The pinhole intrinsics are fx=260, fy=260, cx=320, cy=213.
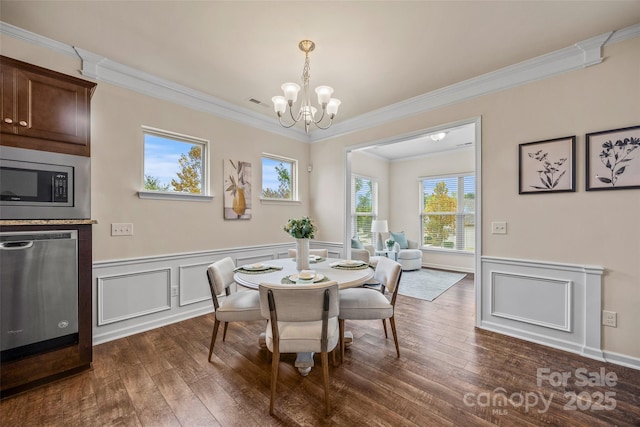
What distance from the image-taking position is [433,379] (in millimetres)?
2008

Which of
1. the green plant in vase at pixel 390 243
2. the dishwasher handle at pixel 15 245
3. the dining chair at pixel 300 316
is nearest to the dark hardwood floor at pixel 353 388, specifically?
the dining chair at pixel 300 316

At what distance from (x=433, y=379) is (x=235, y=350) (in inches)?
68.1

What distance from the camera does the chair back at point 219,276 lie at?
7.42ft

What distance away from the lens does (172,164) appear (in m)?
3.20

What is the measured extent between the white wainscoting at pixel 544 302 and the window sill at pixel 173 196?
3.46m

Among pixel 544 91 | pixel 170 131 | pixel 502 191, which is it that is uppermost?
pixel 544 91

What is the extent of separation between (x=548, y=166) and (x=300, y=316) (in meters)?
2.77

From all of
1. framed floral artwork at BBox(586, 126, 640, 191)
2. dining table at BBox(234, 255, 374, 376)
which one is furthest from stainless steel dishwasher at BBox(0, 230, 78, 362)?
framed floral artwork at BBox(586, 126, 640, 191)

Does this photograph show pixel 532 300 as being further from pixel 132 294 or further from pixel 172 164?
pixel 172 164

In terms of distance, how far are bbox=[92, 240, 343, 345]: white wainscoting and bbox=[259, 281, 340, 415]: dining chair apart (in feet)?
6.34

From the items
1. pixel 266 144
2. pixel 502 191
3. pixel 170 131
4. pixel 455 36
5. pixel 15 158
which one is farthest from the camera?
pixel 266 144

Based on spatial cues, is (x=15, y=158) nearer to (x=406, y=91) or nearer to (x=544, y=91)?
(x=406, y=91)

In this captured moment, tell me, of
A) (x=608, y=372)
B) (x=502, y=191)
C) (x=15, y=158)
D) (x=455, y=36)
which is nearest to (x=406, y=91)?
(x=455, y=36)

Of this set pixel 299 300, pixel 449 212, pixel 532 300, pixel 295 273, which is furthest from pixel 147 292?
pixel 449 212
